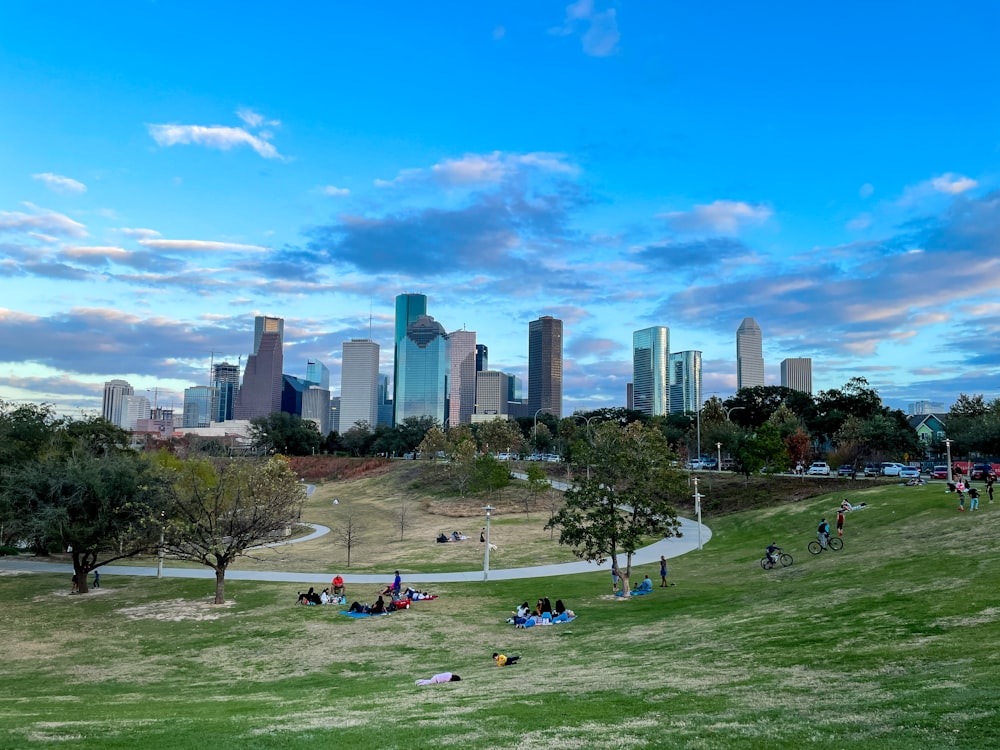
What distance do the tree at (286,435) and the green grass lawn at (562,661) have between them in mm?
128394

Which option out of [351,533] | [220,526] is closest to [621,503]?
[220,526]

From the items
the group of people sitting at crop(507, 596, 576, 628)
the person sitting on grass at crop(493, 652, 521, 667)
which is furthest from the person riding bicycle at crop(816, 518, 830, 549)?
the person sitting on grass at crop(493, 652, 521, 667)

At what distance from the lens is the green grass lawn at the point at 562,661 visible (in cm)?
1184

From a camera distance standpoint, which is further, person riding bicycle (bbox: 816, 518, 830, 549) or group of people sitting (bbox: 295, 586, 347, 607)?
person riding bicycle (bbox: 816, 518, 830, 549)

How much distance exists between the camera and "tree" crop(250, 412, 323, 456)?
166 meters

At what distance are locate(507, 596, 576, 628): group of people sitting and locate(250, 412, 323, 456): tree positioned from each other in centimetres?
14541

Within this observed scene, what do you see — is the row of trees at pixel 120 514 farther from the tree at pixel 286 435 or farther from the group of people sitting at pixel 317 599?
the tree at pixel 286 435

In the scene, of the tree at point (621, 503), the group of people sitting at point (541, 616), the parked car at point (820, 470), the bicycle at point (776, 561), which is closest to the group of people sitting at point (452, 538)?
the tree at point (621, 503)

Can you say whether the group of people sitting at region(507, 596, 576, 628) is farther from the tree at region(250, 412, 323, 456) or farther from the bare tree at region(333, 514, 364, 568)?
the tree at region(250, 412, 323, 456)

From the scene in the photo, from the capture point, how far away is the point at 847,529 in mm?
42656

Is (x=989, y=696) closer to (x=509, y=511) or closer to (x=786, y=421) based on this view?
(x=509, y=511)

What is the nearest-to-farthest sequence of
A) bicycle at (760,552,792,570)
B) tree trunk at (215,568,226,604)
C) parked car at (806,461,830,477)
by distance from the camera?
tree trunk at (215,568,226,604) → bicycle at (760,552,792,570) → parked car at (806,461,830,477)

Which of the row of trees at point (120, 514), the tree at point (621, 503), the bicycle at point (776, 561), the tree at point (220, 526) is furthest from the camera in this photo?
the row of trees at point (120, 514)

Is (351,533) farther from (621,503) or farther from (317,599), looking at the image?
(621,503)
